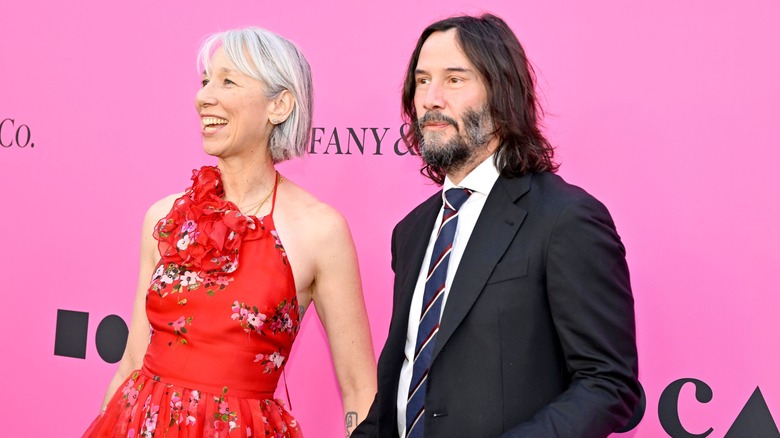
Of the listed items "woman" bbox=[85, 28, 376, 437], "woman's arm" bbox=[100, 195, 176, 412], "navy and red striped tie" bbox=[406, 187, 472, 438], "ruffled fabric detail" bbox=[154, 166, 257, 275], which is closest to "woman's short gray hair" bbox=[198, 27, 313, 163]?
"woman" bbox=[85, 28, 376, 437]

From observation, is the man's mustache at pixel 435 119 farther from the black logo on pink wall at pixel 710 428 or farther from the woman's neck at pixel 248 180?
the black logo on pink wall at pixel 710 428

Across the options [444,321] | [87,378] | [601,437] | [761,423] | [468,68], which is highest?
[468,68]

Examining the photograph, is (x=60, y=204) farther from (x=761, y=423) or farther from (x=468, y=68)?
(x=761, y=423)

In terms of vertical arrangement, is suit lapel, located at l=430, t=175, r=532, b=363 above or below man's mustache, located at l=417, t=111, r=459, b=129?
below

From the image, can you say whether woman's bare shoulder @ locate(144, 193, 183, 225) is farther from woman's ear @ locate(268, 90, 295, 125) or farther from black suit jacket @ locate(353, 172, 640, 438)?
black suit jacket @ locate(353, 172, 640, 438)

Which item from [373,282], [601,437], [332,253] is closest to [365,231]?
[373,282]

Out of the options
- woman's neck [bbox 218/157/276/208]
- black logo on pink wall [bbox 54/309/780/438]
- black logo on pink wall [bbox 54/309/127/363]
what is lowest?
black logo on pink wall [bbox 54/309/127/363]

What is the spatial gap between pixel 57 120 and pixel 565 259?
201 cm

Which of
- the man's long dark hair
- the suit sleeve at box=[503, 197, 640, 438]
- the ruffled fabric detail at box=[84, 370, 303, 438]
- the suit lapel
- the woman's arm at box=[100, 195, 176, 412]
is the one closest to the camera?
the suit sleeve at box=[503, 197, 640, 438]

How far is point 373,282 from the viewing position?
2.46 metres

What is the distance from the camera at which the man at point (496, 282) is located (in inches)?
55.3

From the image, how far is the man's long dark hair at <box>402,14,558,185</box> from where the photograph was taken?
1.63 meters

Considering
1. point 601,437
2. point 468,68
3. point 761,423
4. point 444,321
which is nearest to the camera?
point 601,437

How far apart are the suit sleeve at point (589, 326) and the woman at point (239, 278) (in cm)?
71
